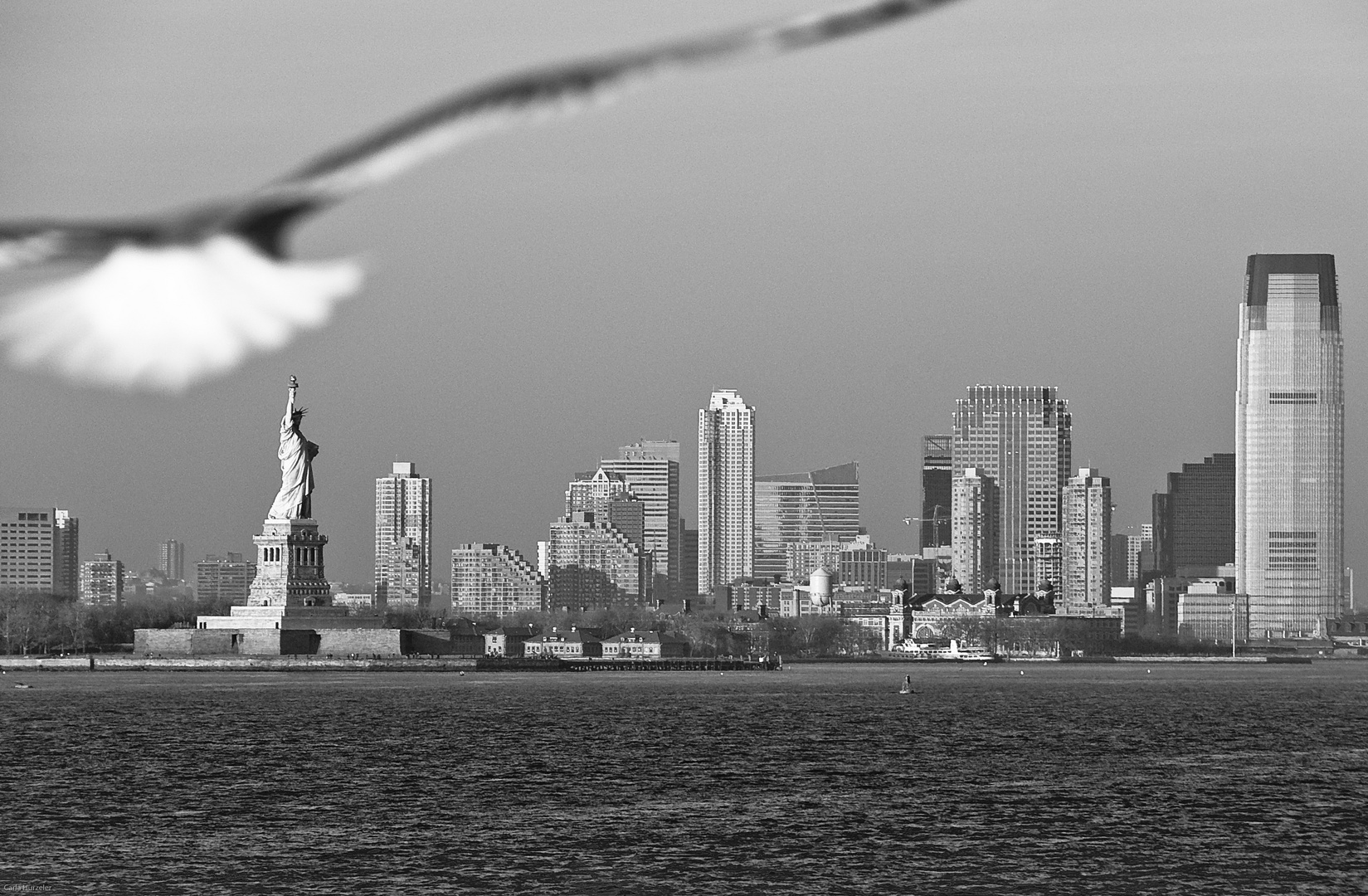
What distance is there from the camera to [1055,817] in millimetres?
52094

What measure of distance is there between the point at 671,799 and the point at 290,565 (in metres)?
106

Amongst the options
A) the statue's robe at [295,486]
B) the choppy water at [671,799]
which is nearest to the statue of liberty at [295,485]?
the statue's robe at [295,486]

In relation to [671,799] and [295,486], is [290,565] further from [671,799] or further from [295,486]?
[671,799]

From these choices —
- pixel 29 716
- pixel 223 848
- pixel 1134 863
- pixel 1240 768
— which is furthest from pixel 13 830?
pixel 29 716

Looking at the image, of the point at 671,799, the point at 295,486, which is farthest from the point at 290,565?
the point at 671,799

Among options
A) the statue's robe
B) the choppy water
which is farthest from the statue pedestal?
the choppy water

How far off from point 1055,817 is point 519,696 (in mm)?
78329

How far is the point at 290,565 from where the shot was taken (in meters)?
159

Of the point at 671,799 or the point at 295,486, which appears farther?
the point at 295,486

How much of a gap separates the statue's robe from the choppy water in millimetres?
41174

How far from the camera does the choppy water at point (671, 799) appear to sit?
40.2 meters

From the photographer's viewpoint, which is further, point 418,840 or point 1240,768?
point 1240,768

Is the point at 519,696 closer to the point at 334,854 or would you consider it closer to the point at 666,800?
the point at 666,800

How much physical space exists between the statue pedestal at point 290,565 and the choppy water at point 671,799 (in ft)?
135
